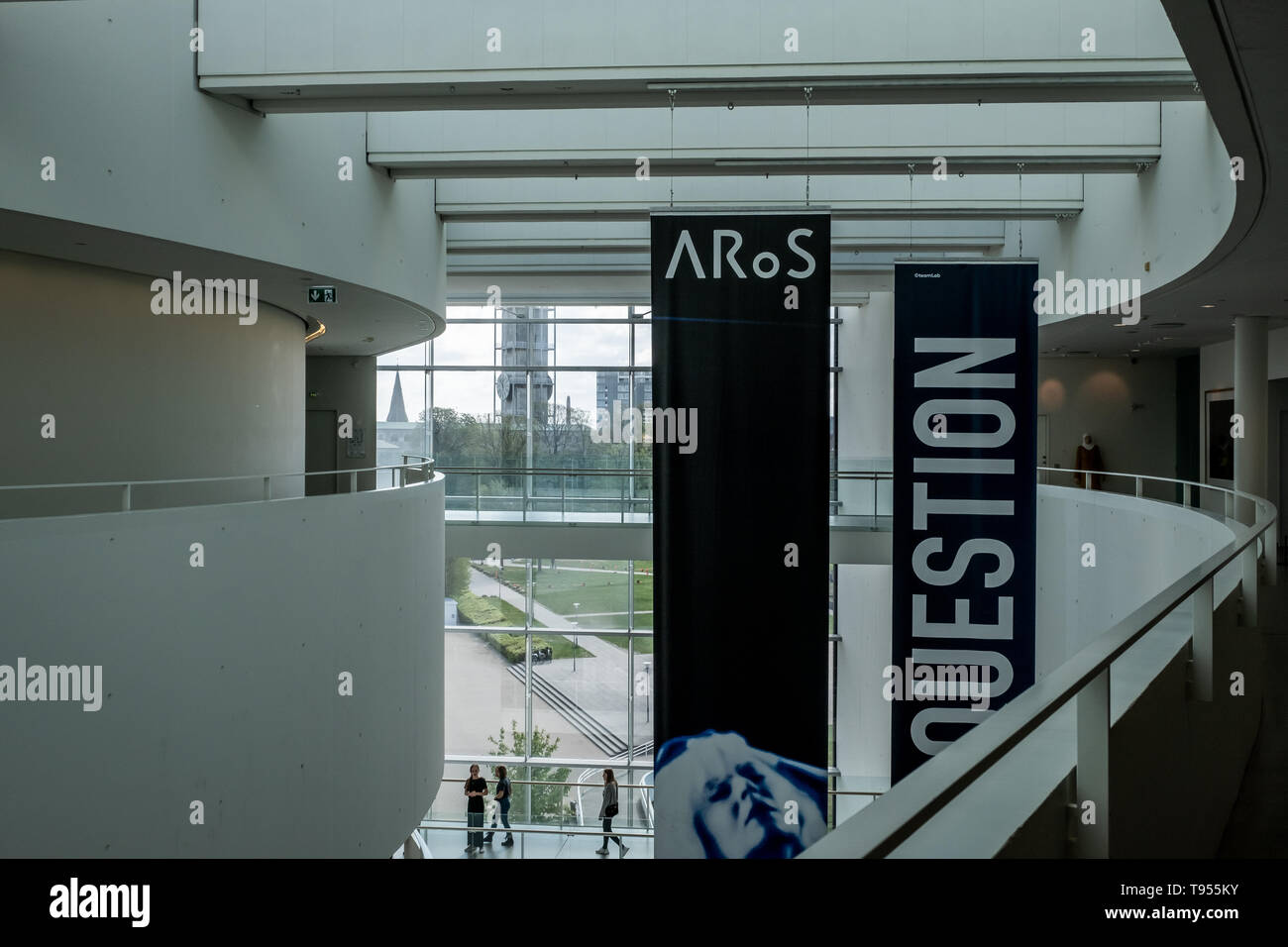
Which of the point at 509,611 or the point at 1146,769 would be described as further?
the point at 509,611

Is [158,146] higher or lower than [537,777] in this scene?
higher

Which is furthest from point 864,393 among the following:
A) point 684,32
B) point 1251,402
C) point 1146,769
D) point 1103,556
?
point 1146,769

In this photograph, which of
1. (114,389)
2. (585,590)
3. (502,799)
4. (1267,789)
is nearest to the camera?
(1267,789)

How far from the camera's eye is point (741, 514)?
742 cm

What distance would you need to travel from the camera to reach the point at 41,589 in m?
6.43

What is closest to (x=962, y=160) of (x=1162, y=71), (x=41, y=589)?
(x=1162, y=71)

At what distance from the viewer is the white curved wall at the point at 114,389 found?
848 centimetres

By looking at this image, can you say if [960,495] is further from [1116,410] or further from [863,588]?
[1116,410]

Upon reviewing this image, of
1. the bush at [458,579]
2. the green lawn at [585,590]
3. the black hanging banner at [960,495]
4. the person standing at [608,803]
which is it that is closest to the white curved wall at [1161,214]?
the black hanging banner at [960,495]

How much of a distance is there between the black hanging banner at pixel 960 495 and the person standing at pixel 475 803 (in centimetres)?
952

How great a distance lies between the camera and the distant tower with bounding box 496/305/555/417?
22797 mm

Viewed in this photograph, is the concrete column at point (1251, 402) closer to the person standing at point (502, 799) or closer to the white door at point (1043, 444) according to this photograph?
the white door at point (1043, 444)

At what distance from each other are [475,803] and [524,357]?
10.4 meters
